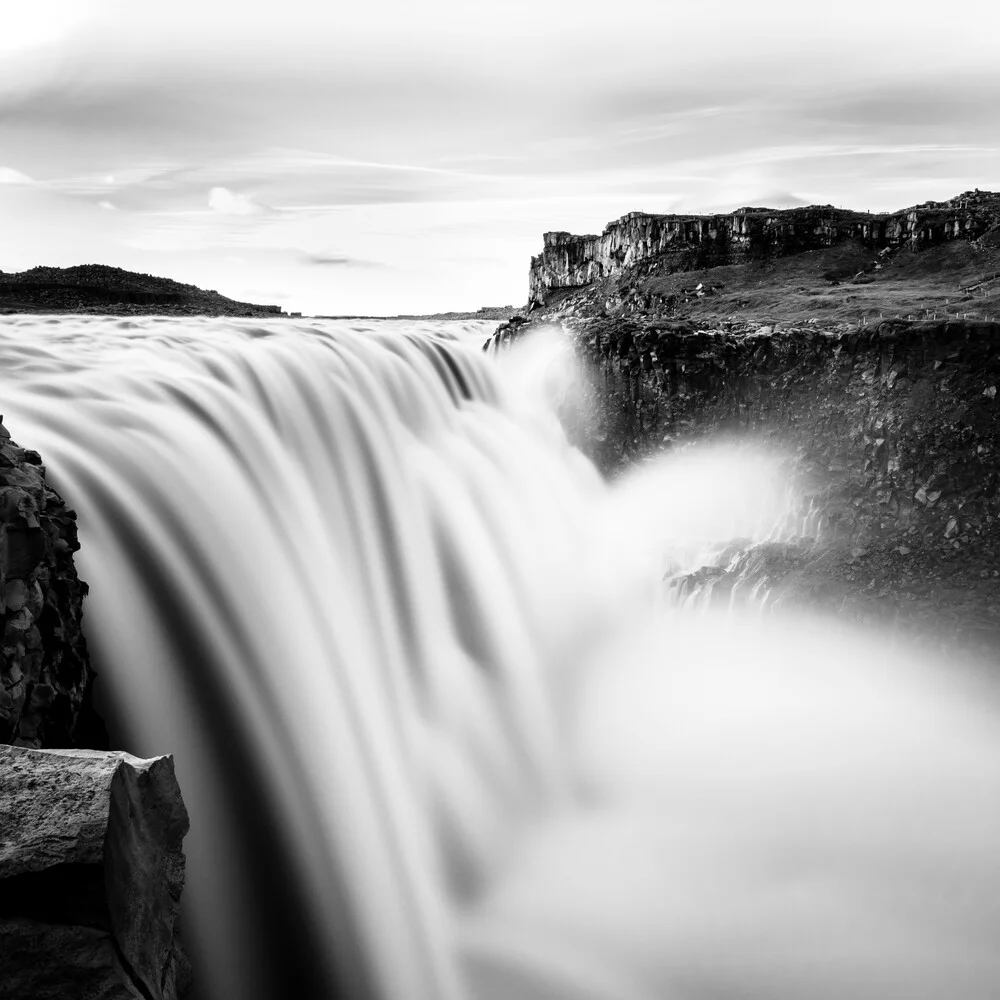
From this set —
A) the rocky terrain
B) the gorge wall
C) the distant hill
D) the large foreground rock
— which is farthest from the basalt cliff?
the distant hill

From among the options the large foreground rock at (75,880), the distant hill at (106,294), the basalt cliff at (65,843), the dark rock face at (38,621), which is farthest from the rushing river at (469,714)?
the distant hill at (106,294)

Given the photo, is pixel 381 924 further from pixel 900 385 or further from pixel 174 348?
pixel 900 385

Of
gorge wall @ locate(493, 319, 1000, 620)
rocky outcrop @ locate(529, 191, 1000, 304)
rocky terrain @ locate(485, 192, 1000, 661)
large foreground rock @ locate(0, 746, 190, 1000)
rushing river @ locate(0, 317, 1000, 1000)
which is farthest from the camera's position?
rocky outcrop @ locate(529, 191, 1000, 304)

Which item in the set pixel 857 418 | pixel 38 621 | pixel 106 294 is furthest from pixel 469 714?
pixel 106 294

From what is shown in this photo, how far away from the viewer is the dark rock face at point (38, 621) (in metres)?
6.86

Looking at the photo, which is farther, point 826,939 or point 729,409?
point 729,409

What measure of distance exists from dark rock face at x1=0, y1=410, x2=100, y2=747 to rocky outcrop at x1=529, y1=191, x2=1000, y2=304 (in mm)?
32334

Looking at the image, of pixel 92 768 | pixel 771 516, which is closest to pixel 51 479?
pixel 92 768

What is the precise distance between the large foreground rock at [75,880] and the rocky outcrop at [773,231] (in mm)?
34910

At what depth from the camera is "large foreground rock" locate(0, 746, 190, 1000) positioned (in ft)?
15.2

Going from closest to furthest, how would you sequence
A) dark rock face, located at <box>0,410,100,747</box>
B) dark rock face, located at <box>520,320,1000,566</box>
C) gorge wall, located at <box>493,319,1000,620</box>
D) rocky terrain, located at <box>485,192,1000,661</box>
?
dark rock face, located at <box>0,410,100,747</box>
rocky terrain, located at <box>485,192,1000,661</box>
gorge wall, located at <box>493,319,1000,620</box>
dark rock face, located at <box>520,320,1000,566</box>

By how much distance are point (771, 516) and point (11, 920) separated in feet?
53.4

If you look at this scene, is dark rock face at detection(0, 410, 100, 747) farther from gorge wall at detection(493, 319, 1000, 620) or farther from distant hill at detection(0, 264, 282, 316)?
distant hill at detection(0, 264, 282, 316)

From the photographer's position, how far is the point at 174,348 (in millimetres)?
17188
